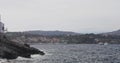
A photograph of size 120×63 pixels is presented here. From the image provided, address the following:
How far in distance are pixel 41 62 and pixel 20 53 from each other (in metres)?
14.1

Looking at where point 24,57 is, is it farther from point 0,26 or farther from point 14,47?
point 0,26

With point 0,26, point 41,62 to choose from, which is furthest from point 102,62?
point 0,26

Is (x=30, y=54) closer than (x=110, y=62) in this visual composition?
No

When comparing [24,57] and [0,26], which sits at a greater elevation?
[0,26]

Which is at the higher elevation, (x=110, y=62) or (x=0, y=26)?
(x=0, y=26)

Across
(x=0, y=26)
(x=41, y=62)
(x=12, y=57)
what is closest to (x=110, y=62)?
(x=41, y=62)

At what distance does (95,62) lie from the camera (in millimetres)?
73688

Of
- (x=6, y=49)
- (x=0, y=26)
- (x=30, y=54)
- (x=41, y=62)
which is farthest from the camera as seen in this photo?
(x=0, y=26)

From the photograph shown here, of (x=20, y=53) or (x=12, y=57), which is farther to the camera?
(x=20, y=53)

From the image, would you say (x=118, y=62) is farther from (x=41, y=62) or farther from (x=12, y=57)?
(x=12, y=57)

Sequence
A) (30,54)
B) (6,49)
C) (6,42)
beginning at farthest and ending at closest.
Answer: (30,54)
(6,42)
(6,49)

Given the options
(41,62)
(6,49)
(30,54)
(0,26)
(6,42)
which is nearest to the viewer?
(41,62)

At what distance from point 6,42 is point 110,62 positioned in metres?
24.5

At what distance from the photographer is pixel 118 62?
74.2m
